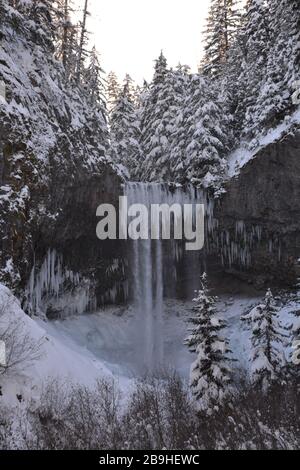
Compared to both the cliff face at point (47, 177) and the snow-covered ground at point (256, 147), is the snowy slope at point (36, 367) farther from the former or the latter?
the snow-covered ground at point (256, 147)

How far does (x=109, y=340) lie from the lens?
26.6m

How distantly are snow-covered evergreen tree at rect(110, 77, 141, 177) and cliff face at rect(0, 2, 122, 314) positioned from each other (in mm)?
6399

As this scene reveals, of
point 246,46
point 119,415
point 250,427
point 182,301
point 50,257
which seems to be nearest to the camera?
point 250,427

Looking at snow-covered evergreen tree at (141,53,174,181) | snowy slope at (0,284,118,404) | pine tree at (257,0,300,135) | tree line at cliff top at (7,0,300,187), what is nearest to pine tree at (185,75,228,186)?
tree line at cliff top at (7,0,300,187)

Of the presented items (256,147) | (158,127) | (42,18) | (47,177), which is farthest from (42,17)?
(256,147)

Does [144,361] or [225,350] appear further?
[144,361]

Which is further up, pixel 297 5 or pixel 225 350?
pixel 297 5

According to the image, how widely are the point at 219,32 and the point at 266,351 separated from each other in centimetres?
3386

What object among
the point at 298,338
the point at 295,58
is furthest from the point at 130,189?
the point at 298,338

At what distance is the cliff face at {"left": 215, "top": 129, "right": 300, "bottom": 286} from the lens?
25875mm

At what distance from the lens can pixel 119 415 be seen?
14.4 metres

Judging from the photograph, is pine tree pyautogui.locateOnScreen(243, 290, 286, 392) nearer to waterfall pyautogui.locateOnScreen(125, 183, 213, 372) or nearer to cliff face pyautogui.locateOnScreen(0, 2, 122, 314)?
cliff face pyautogui.locateOnScreen(0, 2, 122, 314)

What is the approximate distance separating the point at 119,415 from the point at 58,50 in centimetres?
2382

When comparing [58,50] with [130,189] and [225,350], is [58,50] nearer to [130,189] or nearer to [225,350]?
[130,189]
